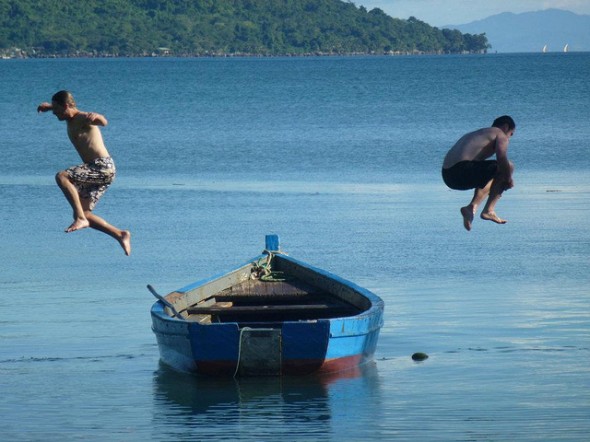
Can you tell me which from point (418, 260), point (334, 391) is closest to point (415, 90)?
point (418, 260)

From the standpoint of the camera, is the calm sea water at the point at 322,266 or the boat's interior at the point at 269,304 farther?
the boat's interior at the point at 269,304

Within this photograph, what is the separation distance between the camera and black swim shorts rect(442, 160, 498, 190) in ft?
51.2

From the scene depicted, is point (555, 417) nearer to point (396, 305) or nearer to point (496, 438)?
point (496, 438)

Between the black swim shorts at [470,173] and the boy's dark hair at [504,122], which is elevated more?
the boy's dark hair at [504,122]

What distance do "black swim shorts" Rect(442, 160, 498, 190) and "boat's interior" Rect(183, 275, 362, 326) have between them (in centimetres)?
526

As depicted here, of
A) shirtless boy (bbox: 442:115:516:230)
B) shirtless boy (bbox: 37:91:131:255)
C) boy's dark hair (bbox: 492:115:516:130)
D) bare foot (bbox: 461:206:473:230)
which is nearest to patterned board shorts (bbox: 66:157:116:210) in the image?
shirtless boy (bbox: 37:91:131:255)

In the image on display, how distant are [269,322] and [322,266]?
7421 millimetres

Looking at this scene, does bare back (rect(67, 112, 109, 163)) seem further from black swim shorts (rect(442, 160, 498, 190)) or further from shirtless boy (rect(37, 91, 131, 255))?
black swim shorts (rect(442, 160, 498, 190))

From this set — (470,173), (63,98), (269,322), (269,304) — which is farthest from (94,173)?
(269,304)

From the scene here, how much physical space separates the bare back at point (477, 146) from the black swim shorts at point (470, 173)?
57 mm

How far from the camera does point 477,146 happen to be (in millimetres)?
15508

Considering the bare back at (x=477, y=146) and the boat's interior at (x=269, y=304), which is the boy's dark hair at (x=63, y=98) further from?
the boat's interior at (x=269, y=304)

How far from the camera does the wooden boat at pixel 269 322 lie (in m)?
18.6

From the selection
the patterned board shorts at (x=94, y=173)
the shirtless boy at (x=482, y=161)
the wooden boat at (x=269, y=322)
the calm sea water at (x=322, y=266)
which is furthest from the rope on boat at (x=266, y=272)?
the shirtless boy at (x=482, y=161)
